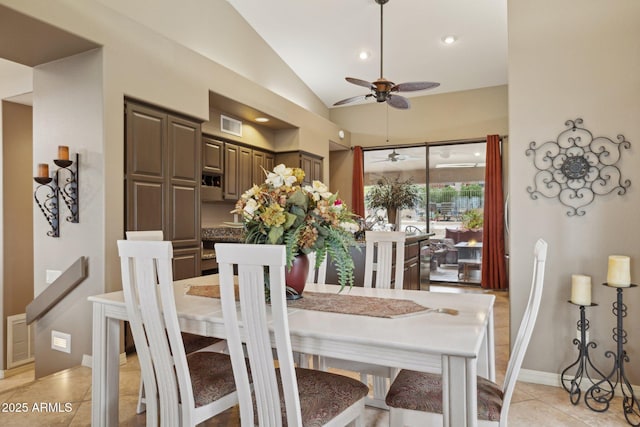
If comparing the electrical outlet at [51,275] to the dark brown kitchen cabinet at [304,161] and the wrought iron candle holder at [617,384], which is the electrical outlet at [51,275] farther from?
the wrought iron candle holder at [617,384]

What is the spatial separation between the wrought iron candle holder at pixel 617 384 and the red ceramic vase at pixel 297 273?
1.92 m

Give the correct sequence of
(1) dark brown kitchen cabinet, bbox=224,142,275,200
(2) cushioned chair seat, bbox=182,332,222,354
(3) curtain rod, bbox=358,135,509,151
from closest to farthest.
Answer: (2) cushioned chair seat, bbox=182,332,222,354, (1) dark brown kitchen cabinet, bbox=224,142,275,200, (3) curtain rod, bbox=358,135,509,151

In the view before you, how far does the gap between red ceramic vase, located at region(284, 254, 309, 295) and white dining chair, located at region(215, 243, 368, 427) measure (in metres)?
0.49

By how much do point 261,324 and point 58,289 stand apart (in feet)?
9.01

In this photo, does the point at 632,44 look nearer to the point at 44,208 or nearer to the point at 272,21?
the point at 272,21

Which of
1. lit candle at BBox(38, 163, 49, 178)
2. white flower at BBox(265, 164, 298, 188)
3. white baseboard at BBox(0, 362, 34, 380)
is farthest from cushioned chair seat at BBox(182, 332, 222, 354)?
white baseboard at BBox(0, 362, 34, 380)

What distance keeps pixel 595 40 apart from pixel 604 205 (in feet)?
3.71

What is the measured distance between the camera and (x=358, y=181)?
771 centimetres

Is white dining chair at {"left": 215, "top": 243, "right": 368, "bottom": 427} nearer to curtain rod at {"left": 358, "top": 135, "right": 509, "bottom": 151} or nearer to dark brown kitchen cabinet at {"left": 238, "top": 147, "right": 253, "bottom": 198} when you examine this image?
dark brown kitchen cabinet at {"left": 238, "top": 147, "right": 253, "bottom": 198}

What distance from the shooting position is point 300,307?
190 cm

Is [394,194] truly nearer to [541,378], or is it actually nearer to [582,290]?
[541,378]

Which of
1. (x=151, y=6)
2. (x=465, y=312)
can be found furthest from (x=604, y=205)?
(x=151, y=6)

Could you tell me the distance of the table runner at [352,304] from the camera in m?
1.79

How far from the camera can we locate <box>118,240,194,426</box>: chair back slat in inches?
61.9
